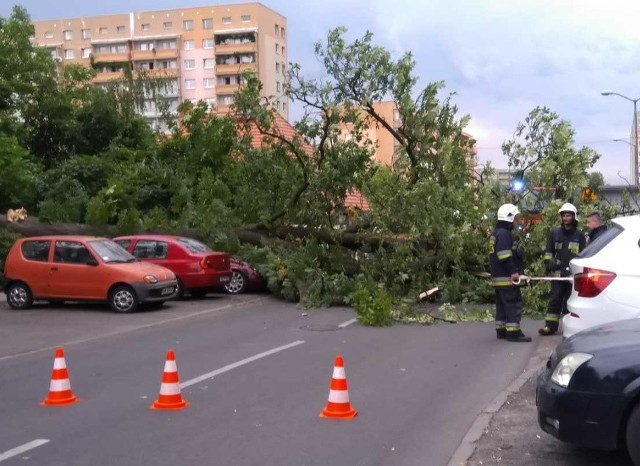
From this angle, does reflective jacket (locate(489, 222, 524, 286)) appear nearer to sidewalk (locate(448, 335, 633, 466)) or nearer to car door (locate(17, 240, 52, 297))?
sidewalk (locate(448, 335, 633, 466))

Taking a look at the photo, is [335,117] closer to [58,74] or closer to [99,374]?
[99,374]

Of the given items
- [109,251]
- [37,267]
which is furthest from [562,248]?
[37,267]

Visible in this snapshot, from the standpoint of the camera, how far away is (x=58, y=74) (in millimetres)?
37531

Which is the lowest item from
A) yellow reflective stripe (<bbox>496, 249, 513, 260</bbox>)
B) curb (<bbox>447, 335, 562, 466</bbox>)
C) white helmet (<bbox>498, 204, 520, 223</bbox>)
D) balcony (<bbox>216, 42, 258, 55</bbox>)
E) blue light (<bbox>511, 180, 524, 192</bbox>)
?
curb (<bbox>447, 335, 562, 466</bbox>)

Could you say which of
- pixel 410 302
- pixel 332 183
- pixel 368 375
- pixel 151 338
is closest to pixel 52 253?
pixel 151 338

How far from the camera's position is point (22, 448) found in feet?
21.1

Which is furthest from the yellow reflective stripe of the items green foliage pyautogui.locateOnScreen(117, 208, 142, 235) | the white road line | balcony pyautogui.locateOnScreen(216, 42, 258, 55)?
balcony pyautogui.locateOnScreen(216, 42, 258, 55)

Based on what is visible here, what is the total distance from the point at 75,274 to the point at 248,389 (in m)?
8.90

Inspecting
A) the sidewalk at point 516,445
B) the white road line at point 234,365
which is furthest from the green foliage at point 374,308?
the sidewalk at point 516,445

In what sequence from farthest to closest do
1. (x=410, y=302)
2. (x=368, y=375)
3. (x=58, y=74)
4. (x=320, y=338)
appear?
(x=58, y=74) < (x=410, y=302) < (x=320, y=338) < (x=368, y=375)

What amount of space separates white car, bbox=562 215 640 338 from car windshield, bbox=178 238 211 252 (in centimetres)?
1191

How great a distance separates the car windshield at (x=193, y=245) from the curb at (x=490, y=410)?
9702mm

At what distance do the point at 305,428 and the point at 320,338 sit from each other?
223 inches

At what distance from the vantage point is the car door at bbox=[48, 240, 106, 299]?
53.3 feet
